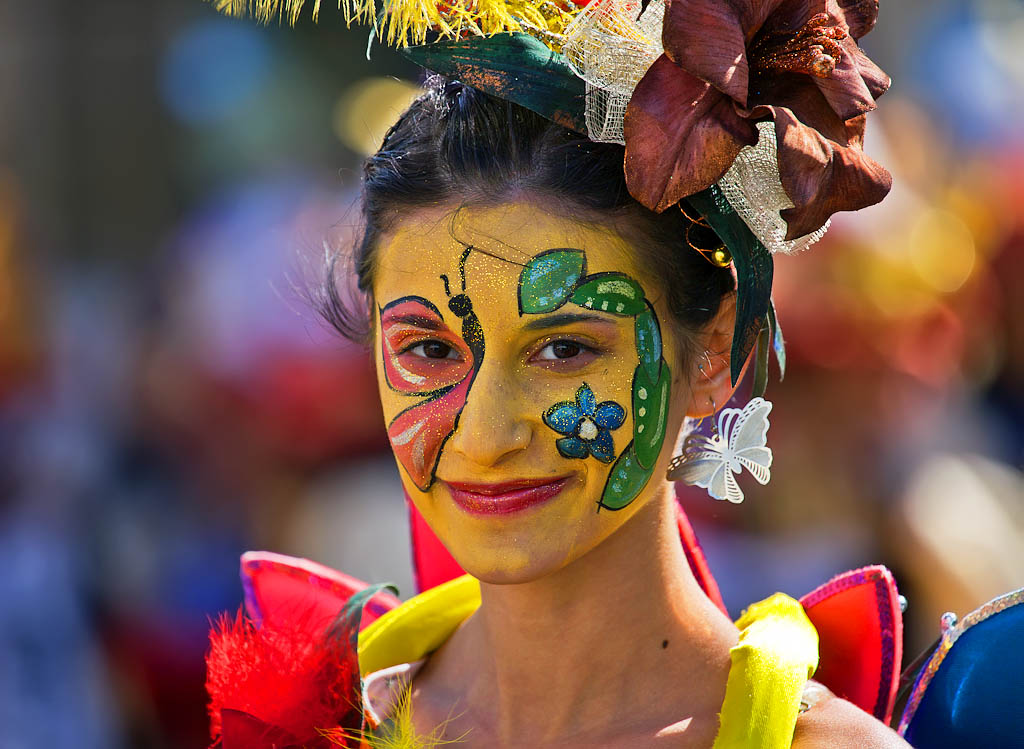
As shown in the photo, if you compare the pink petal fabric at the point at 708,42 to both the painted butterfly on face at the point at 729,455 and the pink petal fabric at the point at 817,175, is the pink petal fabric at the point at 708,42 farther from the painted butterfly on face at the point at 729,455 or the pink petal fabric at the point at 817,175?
the painted butterfly on face at the point at 729,455

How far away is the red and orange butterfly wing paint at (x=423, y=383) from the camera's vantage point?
1789 mm

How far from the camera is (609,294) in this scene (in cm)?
175

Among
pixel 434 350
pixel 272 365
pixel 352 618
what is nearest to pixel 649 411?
pixel 434 350

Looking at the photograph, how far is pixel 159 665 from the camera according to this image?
380 cm

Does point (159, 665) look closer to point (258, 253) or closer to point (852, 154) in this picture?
point (258, 253)

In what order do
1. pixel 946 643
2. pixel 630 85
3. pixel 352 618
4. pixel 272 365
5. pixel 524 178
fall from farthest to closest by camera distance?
pixel 272 365 < pixel 352 618 < pixel 946 643 < pixel 524 178 < pixel 630 85

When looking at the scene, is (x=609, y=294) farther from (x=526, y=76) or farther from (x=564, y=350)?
(x=526, y=76)

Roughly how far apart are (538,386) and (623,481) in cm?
18

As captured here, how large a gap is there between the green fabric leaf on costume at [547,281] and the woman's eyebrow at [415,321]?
14cm

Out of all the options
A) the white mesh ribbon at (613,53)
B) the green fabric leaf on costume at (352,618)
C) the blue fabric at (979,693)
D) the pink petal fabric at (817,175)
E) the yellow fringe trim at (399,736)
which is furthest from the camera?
the green fabric leaf on costume at (352,618)

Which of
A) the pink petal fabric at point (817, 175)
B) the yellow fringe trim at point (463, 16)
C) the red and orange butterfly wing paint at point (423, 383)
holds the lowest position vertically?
the red and orange butterfly wing paint at point (423, 383)

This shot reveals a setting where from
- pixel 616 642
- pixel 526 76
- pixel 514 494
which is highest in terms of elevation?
pixel 526 76

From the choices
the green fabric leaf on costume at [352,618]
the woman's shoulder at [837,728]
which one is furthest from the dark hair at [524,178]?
the green fabric leaf on costume at [352,618]

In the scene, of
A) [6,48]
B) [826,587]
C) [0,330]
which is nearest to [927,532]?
[826,587]
